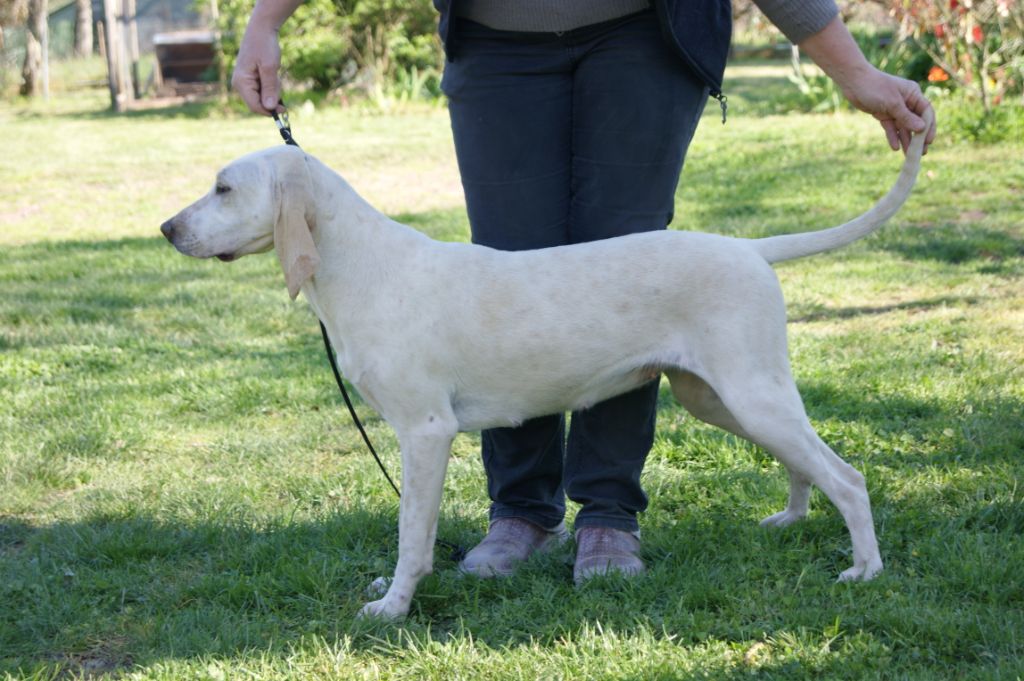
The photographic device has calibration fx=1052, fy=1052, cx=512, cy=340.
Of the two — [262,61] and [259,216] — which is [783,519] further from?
[262,61]

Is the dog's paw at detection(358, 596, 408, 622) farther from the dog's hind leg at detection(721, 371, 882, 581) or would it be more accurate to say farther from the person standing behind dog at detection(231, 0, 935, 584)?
the dog's hind leg at detection(721, 371, 882, 581)

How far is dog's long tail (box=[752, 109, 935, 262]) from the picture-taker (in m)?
2.88

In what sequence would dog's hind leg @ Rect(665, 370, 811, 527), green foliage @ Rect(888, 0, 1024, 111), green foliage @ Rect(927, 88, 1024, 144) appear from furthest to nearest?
green foliage @ Rect(927, 88, 1024, 144) < green foliage @ Rect(888, 0, 1024, 111) < dog's hind leg @ Rect(665, 370, 811, 527)

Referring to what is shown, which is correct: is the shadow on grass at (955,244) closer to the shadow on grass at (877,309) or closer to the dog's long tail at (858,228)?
Result: the shadow on grass at (877,309)

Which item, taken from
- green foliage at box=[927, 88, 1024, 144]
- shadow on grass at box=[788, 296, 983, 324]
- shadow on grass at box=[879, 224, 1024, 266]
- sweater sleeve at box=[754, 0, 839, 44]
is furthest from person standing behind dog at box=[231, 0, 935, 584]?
green foliage at box=[927, 88, 1024, 144]

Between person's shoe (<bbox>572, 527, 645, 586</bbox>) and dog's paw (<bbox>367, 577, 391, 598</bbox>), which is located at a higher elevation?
person's shoe (<bbox>572, 527, 645, 586</bbox>)

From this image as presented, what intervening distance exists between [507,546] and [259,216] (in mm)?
1269

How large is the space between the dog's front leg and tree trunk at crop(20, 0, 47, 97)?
23897 mm

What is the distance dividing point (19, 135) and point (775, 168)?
12.8 metres

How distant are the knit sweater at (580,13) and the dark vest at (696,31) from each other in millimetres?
74

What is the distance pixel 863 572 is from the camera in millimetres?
2959

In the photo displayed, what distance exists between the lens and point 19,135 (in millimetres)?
17172

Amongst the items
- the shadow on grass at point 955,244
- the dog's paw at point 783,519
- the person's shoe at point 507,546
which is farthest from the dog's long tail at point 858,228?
the shadow on grass at point 955,244

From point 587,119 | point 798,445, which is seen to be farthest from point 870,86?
point 798,445
